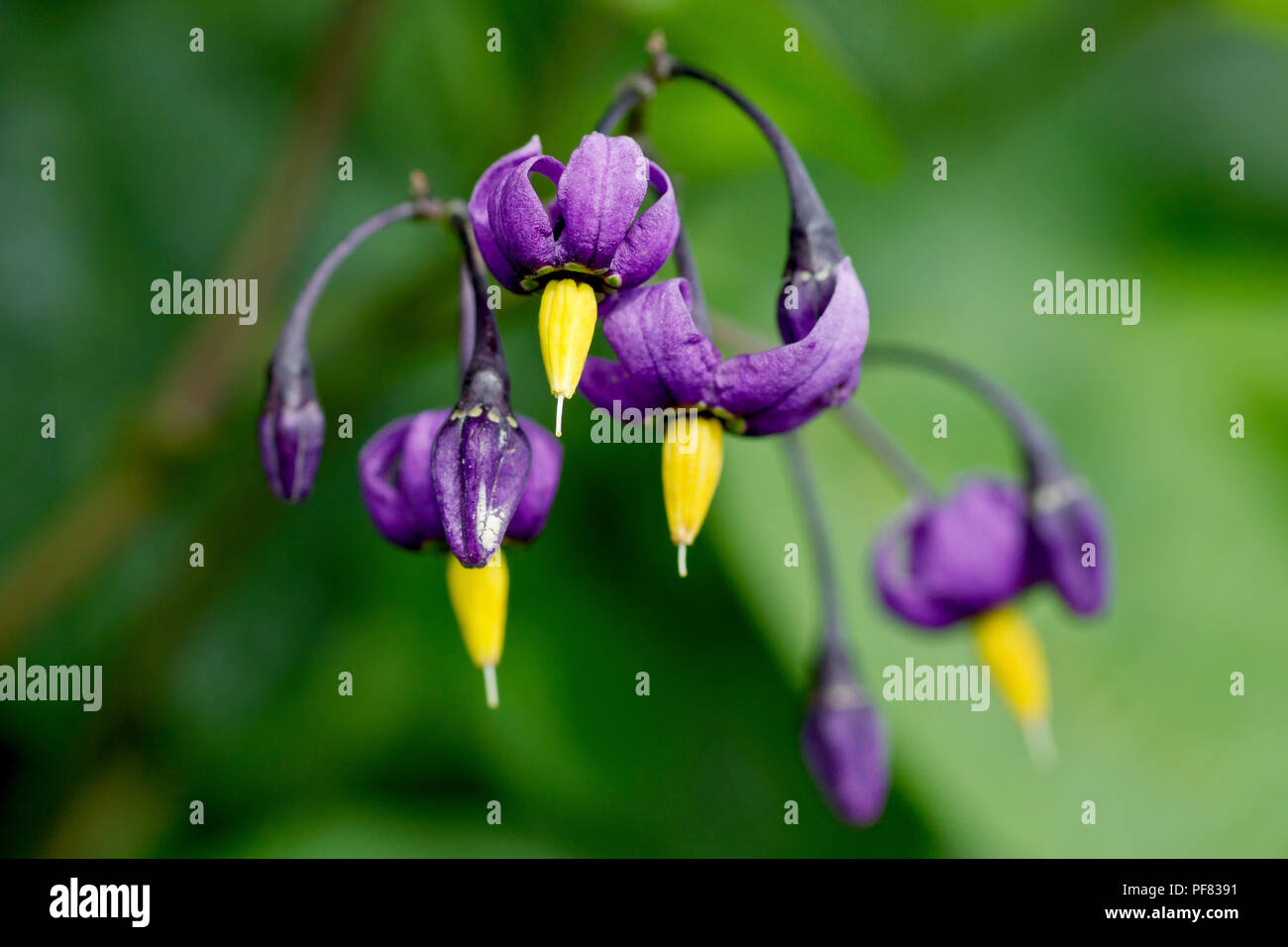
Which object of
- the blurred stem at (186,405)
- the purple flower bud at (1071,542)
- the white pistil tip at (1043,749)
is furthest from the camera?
the white pistil tip at (1043,749)

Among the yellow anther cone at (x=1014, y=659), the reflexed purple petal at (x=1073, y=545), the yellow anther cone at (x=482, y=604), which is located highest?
the reflexed purple petal at (x=1073, y=545)

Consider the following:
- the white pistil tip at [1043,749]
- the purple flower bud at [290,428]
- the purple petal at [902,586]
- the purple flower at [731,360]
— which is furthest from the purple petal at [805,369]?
the white pistil tip at [1043,749]

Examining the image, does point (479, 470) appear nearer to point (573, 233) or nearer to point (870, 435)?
point (573, 233)

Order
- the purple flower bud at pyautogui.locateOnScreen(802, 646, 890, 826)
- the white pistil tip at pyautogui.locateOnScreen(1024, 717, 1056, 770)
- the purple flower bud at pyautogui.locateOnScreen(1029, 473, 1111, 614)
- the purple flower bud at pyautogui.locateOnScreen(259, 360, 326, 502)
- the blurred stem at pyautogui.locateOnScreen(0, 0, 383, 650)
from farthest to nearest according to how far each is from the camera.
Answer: the white pistil tip at pyautogui.locateOnScreen(1024, 717, 1056, 770)
the blurred stem at pyautogui.locateOnScreen(0, 0, 383, 650)
the purple flower bud at pyautogui.locateOnScreen(802, 646, 890, 826)
the purple flower bud at pyautogui.locateOnScreen(1029, 473, 1111, 614)
the purple flower bud at pyautogui.locateOnScreen(259, 360, 326, 502)

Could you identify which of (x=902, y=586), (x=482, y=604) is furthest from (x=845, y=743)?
(x=482, y=604)

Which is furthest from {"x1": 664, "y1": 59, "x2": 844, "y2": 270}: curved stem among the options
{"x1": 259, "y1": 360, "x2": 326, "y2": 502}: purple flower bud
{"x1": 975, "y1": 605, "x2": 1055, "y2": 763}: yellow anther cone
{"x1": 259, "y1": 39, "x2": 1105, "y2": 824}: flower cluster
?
{"x1": 975, "y1": 605, "x2": 1055, "y2": 763}: yellow anther cone

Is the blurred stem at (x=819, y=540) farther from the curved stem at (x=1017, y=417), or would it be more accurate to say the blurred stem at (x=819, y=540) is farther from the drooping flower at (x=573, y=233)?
the drooping flower at (x=573, y=233)

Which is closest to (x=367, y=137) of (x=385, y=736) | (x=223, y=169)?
(x=223, y=169)

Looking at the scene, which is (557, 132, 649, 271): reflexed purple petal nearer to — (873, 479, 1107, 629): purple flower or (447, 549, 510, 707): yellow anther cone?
(447, 549, 510, 707): yellow anther cone
